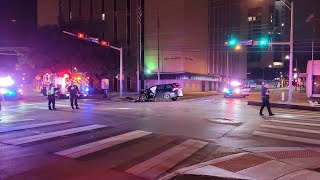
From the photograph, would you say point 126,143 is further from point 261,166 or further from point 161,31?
point 161,31

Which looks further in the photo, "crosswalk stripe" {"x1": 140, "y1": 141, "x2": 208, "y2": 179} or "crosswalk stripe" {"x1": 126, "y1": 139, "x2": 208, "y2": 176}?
"crosswalk stripe" {"x1": 126, "y1": 139, "x2": 208, "y2": 176}

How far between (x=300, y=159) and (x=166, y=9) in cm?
5813

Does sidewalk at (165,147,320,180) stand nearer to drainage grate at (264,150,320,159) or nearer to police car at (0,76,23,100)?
drainage grate at (264,150,320,159)

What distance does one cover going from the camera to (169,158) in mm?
9672

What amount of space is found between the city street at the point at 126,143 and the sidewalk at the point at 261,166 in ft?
2.01

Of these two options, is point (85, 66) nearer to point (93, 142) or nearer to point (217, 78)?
point (217, 78)

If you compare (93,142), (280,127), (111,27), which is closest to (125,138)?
(93,142)

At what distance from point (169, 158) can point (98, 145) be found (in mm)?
2605

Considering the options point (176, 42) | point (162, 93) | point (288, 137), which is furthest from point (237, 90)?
point (288, 137)

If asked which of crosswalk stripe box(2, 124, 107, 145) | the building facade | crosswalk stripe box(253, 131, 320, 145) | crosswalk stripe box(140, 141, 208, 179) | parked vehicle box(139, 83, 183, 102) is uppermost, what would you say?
the building facade

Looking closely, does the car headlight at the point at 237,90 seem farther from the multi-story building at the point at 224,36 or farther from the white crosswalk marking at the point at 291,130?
the multi-story building at the point at 224,36

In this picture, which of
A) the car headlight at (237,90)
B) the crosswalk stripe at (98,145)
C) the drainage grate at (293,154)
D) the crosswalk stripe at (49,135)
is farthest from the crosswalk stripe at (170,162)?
the car headlight at (237,90)

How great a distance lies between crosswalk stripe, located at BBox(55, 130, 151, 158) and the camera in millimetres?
10164

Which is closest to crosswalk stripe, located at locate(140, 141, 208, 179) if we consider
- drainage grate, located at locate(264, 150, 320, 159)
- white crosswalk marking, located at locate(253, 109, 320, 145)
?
drainage grate, located at locate(264, 150, 320, 159)
